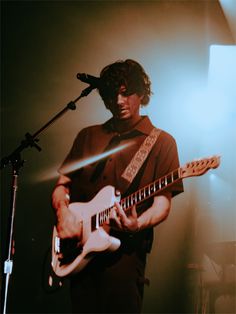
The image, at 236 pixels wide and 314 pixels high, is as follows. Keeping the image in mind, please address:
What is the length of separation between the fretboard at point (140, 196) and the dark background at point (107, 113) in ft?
0.65

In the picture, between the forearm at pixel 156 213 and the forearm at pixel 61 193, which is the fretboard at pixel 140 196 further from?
the forearm at pixel 61 193

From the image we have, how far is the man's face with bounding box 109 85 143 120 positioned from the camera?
8.60 feet

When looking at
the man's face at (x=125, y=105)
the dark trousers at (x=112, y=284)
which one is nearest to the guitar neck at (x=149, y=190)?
the dark trousers at (x=112, y=284)

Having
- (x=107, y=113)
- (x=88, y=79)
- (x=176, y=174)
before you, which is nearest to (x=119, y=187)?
(x=176, y=174)

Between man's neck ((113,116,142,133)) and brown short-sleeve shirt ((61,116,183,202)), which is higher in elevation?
man's neck ((113,116,142,133))

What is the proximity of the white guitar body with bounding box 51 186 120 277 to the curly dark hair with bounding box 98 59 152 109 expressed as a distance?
66 centimetres


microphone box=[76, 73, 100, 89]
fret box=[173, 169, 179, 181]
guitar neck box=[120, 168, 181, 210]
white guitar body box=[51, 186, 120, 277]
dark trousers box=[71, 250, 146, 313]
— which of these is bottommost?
dark trousers box=[71, 250, 146, 313]

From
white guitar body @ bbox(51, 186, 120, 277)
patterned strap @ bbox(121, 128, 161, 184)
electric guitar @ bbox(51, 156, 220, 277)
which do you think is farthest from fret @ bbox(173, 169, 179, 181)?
white guitar body @ bbox(51, 186, 120, 277)

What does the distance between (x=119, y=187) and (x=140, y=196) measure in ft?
0.56

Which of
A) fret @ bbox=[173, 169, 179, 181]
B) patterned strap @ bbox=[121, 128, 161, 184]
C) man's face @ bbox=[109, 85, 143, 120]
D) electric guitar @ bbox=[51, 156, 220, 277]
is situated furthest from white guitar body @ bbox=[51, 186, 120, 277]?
man's face @ bbox=[109, 85, 143, 120]

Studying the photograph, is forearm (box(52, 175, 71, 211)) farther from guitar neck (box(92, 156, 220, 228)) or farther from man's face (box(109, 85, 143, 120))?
man's face (box(109, 85, 143, 120))

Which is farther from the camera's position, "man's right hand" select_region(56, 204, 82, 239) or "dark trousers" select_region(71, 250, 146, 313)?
"man's right hand" select_region(56, 204, 82, 239)

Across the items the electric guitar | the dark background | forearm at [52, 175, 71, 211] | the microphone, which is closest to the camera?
the microphone

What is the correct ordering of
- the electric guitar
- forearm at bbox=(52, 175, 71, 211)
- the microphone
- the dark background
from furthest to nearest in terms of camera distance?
forearm at bbox=(52, 175, 71, 211) < the dark background < the electric guitar < the microphone
